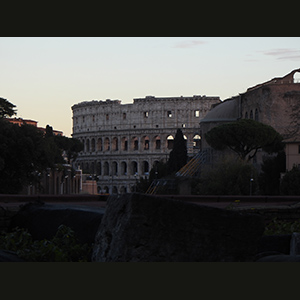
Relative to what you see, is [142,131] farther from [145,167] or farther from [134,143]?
[145,167]

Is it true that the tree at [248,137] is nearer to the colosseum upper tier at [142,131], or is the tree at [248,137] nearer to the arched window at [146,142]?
the colosseum upper tier at [142,131]

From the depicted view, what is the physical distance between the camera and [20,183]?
33.2 m

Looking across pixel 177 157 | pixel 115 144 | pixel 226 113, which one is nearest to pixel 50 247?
pixel 226 113

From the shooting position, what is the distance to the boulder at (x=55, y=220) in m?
7.86

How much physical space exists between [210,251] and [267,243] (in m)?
1.57

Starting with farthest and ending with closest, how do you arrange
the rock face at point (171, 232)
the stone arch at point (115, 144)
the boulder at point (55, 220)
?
1. the stone arch at point (115, 144)
2. the boulder at point (55, 220)
3. the rock face at point (171, 232)

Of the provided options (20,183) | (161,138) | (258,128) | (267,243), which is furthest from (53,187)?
(161,138)

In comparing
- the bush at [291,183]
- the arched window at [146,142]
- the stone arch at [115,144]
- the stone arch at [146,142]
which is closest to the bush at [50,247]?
the bush at [291,183]

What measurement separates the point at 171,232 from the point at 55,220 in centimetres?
207

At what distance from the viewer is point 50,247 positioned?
703 centimetres

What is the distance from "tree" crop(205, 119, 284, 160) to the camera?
5250 centimetres

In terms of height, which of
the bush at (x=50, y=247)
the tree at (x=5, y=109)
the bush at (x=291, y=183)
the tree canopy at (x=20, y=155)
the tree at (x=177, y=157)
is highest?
the tree at (x=5, y=109)

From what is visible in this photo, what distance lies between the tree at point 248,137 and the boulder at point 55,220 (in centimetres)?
4398

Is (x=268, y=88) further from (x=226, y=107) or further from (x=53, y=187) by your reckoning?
(x=53, y=187)
